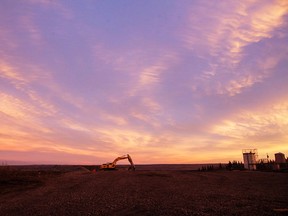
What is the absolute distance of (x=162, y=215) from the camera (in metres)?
14.2

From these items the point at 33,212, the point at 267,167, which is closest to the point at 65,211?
the point at 33,212

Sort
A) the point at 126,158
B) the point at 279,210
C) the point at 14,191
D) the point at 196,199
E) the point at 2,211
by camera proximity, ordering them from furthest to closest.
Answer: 1. the point at 126,158
2. the point at 14,191
3. the point at 196,199
4. the point at 2,211
5. the point at 279,210

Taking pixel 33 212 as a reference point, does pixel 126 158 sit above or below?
above

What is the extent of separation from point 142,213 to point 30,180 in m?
24.5

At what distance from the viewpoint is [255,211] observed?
1455 cm

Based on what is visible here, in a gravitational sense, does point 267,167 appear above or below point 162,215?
above

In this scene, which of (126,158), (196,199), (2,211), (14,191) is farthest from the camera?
(126,158)

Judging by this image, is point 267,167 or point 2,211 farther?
point 267,167

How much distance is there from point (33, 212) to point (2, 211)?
2372mm

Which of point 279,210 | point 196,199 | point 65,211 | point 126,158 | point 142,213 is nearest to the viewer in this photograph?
point 279,210

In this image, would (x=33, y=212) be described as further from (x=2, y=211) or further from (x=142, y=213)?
(x=142, y=213)

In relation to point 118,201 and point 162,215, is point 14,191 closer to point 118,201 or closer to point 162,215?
point 118,201

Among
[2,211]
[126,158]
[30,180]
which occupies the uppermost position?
[126,158]

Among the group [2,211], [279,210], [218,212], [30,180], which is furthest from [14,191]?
[279,210]
